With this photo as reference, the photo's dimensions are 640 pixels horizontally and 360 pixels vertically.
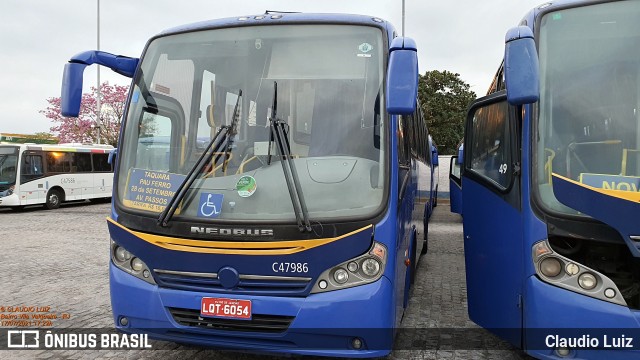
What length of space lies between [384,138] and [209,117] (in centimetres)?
135

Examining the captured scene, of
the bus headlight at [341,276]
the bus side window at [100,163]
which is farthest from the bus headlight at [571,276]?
the bus side window at [100,163]

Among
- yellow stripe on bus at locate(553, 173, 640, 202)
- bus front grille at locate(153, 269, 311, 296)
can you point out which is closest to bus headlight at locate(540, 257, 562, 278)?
yellow stripe on bus at locate(553, 173, 640, 202)

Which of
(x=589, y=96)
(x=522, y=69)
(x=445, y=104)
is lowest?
(x=589, y=96)

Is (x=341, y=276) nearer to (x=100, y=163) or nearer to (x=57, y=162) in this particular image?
(x=57, y=162)

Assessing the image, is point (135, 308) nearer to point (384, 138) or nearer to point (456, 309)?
point (384, 138)

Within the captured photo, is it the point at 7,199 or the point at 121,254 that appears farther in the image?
the point at 7,199

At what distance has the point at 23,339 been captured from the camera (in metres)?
4.70

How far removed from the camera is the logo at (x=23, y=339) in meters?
4.57

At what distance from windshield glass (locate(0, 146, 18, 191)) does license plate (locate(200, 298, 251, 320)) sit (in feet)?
61.1

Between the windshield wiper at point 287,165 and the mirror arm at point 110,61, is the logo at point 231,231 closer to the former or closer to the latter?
the windshield wiper at point 287,165

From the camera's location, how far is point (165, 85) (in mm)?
3934

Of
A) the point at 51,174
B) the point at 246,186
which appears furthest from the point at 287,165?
the point at 51,174

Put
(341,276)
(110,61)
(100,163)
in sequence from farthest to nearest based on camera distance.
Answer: (100,163) → (110,61) → (341,276)

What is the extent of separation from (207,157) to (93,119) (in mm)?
36930
